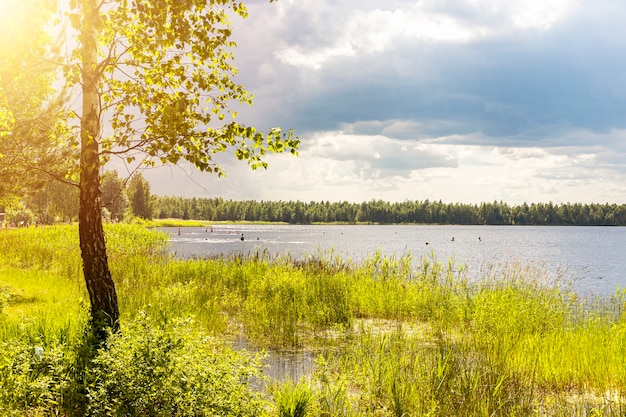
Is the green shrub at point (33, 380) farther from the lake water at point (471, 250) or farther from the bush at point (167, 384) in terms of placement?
the lake water at point (471, 250)

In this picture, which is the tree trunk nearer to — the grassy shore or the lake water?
the grassy shore

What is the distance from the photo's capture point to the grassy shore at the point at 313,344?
620cm

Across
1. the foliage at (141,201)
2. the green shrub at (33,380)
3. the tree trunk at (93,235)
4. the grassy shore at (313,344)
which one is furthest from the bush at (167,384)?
the foliage at (141,201)

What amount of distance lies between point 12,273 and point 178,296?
8285 millimetres

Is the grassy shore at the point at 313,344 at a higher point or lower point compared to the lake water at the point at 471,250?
higher

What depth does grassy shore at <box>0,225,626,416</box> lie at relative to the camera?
6.20 metres

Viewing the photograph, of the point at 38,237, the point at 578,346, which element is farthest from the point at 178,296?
the point at 38,237

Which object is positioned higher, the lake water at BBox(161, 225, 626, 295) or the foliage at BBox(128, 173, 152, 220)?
the foliage at BBox(128, 173, 152, 220)

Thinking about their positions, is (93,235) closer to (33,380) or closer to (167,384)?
(33,380)

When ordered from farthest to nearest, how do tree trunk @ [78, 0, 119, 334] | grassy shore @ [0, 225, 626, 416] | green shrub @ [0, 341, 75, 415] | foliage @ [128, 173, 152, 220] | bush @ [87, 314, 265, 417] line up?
foliage @ [128, 173, 152, 220] → tree trunk @ [78, 0, 119, 334] → grassy shore @ [0, 225, 626, 416] → green shrub @ [0, 341, 75, 415] → bush @ [87, 314, 265, 417]

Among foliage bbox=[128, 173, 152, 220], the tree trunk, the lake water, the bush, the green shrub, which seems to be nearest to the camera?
the bush

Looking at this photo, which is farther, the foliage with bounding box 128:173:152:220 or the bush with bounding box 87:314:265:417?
the foliage with bounding box 128:173:152:220

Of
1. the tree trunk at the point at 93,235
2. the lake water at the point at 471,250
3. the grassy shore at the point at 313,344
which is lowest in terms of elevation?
the lake water at the point at 471,250

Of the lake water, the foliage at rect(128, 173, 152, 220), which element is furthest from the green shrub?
the foliage at rect(128, 173, 152, 220)
